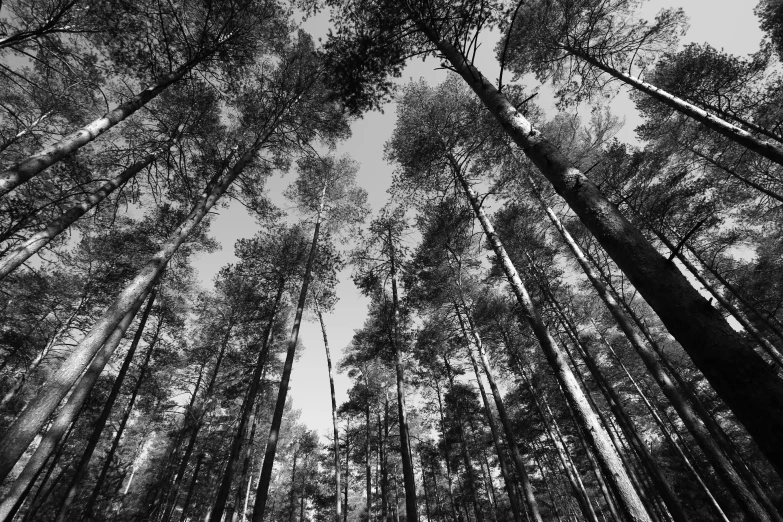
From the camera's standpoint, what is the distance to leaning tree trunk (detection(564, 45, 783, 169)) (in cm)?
625

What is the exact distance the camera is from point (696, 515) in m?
17.1

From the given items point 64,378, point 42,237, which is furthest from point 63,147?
point 64,378

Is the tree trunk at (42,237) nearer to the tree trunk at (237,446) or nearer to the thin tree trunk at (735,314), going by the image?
the tree trunk at (237,446)

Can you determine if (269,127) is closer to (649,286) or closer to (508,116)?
(508,116)

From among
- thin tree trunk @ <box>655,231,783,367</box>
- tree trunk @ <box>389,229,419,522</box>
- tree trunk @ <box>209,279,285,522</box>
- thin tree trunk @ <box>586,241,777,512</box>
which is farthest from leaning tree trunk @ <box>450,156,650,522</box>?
tree trunk @ <box>209,279,285,522</box>

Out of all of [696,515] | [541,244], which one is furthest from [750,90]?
[696,515]

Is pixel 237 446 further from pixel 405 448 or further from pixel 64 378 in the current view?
pixel 64 378

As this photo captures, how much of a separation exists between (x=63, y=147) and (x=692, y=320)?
8880mm

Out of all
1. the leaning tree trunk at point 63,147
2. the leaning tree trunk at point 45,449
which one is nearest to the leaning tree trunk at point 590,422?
the leaning tree trunk at point 45,449

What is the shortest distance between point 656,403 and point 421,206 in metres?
21.2

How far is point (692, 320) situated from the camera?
1.94 meters

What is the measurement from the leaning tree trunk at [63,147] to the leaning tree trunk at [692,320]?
26.2 feet

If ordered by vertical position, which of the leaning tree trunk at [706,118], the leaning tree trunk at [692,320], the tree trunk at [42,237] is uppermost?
the leaning tree trunk at [706,118]

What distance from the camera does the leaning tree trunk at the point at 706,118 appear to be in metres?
6.25
